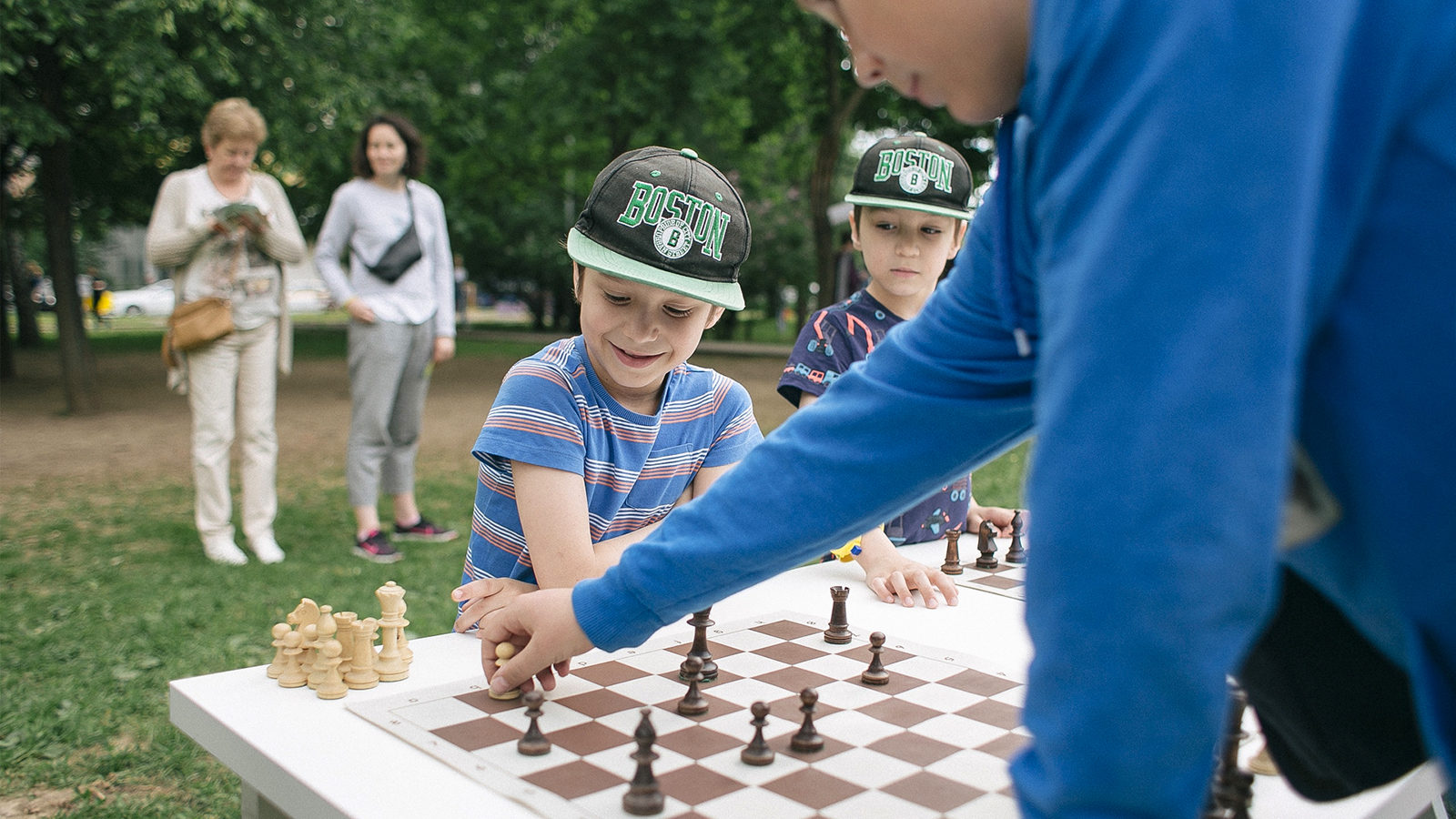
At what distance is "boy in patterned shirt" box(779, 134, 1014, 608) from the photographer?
3.07 metres

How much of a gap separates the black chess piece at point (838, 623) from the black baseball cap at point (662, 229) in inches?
22.0

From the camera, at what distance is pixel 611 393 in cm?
227

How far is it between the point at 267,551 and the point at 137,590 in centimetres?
69

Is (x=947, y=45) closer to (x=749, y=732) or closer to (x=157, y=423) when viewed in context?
(x=749, y=732)

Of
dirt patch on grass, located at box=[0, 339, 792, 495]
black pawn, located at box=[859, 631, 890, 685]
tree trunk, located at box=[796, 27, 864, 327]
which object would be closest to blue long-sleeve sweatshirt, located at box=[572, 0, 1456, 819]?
black pawn, located at box=[859, 631, 890, 685]

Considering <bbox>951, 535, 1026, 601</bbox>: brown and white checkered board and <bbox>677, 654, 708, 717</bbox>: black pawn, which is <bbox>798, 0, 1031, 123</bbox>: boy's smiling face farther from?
<bbox>951, 535, 1026, 601</bbox>: brown and white checkered board

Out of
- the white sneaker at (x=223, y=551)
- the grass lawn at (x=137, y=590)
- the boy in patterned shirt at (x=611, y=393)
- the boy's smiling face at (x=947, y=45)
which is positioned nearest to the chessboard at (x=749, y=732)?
the boy in patterned shirt at (x=611, y=393)

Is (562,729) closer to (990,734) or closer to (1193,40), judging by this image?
(990,734)

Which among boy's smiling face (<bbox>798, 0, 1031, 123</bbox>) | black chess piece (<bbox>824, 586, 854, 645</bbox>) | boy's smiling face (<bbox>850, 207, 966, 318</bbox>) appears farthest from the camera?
boy's smiling face (<bbox>850, 207, 966, 318</bbox>)

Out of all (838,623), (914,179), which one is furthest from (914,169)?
(838,623)

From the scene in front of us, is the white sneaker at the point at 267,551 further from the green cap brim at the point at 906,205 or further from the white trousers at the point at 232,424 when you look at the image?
the green cap brim at the point at 906,205

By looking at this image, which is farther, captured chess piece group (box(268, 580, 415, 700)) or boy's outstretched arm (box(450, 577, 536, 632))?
boy's outstretched arm (box(450, 577, 536, 632))

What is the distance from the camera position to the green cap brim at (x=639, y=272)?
1.95 metres

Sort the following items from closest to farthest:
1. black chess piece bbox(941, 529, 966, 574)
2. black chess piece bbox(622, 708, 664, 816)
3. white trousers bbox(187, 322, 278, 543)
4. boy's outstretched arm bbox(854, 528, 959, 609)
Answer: black chess piece bbox(622, 708, 664, 816) < boy's outstretched arm bbox(854, 528, 959, 609) < black chess piece bbox(941, 529, 966, 574) < white trousers bbox(187, 322, 278, 543)
